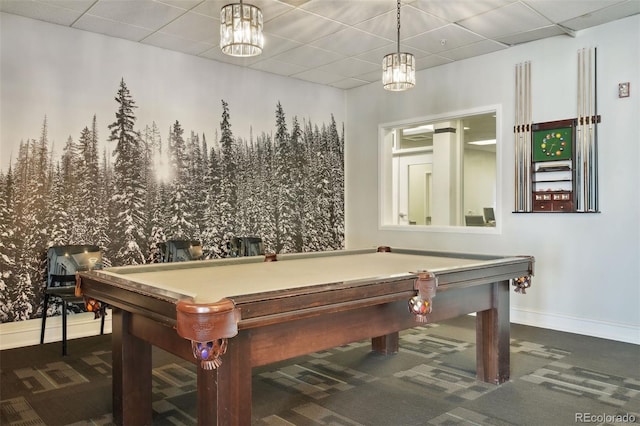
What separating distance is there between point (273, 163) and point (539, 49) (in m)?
3.18

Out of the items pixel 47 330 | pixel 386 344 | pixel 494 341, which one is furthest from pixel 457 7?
pixel 47 330

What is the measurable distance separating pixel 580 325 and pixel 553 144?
1749mm

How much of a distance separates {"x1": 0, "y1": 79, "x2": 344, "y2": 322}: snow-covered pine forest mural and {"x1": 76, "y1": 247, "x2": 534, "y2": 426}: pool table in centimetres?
201

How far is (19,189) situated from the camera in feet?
13.9

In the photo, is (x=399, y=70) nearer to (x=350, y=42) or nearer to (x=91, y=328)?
(x=350, y=42)

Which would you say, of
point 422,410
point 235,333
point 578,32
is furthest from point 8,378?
point 578,32

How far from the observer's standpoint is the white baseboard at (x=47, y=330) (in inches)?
163

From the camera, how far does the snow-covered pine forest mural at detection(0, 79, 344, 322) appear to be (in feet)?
14.0

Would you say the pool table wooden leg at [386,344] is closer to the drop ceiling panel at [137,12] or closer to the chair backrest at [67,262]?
the chair backrest at [67,262]

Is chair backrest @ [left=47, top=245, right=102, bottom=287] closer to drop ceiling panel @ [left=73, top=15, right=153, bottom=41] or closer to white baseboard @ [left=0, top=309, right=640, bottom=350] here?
white baseboard @ [left=0, top=309, right=640, bottom=350]

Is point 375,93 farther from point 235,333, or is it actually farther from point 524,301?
point 235,333

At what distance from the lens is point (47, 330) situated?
436cm

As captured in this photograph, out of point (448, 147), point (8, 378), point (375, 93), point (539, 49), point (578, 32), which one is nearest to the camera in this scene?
point (8, 378)

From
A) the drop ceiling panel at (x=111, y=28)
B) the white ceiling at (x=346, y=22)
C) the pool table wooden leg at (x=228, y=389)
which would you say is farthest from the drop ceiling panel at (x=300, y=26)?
the pool table wooden leg at (x=228, y=389)
